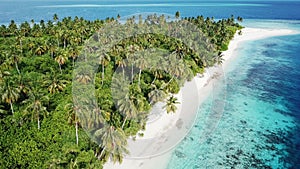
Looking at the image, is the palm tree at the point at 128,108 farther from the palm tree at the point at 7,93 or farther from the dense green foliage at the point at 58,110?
the palm tree at the point at 7,93

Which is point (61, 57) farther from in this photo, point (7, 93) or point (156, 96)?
point (156, 96)

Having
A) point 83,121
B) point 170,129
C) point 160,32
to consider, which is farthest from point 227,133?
point 160,32

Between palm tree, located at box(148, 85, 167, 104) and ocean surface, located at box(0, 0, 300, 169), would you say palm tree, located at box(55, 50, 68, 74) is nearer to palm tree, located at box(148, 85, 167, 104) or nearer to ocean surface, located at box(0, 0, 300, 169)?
palm tree, located at box(148, 85, 167, 104)

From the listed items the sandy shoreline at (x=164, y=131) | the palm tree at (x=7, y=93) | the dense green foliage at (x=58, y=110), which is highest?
the palm tree at (x=7, y=93)

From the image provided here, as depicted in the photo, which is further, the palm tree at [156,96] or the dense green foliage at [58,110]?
the palm tree at [156,96]

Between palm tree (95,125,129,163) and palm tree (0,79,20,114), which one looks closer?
palm tree (95,125,129,163)

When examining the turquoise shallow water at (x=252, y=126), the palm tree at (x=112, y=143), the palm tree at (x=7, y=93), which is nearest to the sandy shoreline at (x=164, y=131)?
the turquoise shallow water at (x=252, y=126)

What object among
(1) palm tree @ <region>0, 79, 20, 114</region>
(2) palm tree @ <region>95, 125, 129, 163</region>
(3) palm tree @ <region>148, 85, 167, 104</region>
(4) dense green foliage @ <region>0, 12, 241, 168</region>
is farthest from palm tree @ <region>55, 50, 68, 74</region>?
(2) palm tree @ <region>95, 125, 129, 163</region>
